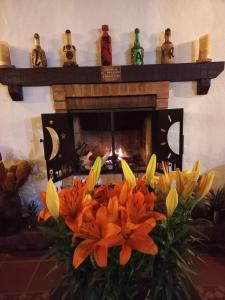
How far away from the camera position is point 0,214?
6.18ft

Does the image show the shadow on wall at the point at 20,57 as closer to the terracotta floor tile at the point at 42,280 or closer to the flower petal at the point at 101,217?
the terracotta floor tile at the point at 42,280

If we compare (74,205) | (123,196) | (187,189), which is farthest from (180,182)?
(74,205)

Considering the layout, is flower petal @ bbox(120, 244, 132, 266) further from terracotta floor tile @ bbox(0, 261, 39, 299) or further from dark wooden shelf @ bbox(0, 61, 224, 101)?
dark wooden shelf @ bbox(0, 61, 224, 101)

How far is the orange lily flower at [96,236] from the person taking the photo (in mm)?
456

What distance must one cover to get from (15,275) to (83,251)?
1507mm

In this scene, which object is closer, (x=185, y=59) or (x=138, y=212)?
(x=138, y=212)

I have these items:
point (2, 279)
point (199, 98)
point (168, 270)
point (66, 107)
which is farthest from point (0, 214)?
point (199, 98)

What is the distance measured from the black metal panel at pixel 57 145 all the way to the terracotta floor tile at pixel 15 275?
0.64 m

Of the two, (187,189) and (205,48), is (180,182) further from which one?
(205,48)

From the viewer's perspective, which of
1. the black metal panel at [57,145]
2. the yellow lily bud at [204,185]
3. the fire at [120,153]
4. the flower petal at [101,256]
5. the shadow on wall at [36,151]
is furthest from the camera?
the fire at [120,153]

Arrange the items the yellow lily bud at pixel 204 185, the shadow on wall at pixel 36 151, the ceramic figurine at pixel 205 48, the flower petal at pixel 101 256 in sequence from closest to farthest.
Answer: the flower petal at pixel 101 256 → the yellow lily bud at pixel 204 185 → the ceramic figurine at pixel 205 48 → the shadow on wall at pixel 36 151

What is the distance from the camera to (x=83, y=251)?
1.55ft

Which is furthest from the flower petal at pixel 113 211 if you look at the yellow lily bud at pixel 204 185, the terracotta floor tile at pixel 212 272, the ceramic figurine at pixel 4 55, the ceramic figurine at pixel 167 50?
the ceramic figurine at pixel 4 55

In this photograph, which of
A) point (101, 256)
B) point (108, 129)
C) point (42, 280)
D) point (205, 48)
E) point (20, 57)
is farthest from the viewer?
point (108, 129)
